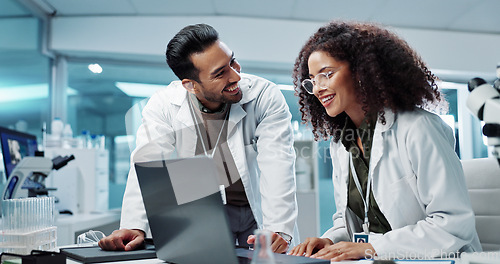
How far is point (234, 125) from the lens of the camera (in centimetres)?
161

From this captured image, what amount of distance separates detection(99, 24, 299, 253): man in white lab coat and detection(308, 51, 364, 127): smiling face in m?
0.26

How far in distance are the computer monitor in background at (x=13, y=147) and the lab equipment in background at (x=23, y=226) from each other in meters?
1.49

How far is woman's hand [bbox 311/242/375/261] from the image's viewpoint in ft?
3.54

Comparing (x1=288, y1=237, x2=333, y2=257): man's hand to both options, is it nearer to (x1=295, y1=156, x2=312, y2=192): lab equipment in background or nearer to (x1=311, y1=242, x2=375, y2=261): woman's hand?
(x1=311, y1=242, x2=375, y2=261): woman's hand

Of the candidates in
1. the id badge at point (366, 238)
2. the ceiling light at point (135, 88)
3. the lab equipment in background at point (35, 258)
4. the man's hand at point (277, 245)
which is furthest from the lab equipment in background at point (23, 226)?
the ceiling light at point (135, 88)

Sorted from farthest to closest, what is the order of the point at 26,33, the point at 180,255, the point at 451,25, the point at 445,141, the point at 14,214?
1. the point at 451,25
2. the point at 26,33
3. the point at 445,141
4. the point at 14,214
5. the point at 180,255

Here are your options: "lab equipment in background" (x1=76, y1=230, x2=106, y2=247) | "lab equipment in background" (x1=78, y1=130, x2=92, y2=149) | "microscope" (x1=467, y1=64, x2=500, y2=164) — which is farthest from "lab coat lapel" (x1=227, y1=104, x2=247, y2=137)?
"lab equipment in background" (x1=78, y1=130, x2=92, y2=149)

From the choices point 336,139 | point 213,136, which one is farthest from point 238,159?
point 336,139

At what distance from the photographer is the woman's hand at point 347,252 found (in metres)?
1.08

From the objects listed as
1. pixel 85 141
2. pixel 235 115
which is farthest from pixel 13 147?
pixel 235 115

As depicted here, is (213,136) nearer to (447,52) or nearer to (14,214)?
(14,214)

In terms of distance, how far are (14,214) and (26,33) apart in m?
3.45

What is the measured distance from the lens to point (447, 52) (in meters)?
4.73

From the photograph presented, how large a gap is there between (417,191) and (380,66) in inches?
16.1
